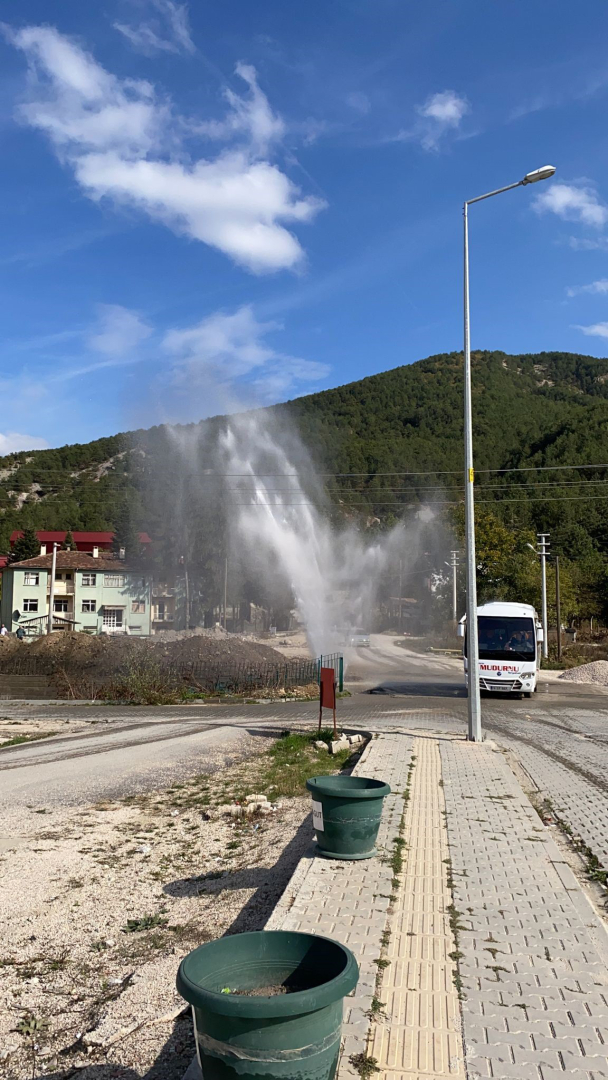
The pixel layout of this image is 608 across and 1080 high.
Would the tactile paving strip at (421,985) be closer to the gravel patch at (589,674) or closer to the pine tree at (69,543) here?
the gravel patch at (589,674)

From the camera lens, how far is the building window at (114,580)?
7306cm

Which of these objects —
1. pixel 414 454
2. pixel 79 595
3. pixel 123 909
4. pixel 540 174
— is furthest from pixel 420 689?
pixel 414 454

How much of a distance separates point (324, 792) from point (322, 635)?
44776 mm

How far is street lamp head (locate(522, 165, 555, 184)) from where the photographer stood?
14.5 meters

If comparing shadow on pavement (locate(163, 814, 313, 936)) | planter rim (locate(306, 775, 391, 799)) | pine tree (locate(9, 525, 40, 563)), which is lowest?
shadow on pavement (locate(163, 814, 313, 936))

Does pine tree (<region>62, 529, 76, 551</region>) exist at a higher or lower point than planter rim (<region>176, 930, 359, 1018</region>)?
higher

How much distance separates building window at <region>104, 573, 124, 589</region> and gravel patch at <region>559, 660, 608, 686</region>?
45.7 meters

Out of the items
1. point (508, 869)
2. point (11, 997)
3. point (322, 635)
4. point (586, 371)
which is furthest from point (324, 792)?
point (586, 371)

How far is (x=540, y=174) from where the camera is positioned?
48.2 feet

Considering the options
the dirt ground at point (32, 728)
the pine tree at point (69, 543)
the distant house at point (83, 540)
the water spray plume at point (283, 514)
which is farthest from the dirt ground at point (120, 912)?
the pine tree at point (69, 543)

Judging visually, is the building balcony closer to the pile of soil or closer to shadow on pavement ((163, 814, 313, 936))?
the pile of soil

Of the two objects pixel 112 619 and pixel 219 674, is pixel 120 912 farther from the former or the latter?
pixel 112 619

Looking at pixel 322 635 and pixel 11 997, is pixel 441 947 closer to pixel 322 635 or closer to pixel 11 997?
pixel 11 997

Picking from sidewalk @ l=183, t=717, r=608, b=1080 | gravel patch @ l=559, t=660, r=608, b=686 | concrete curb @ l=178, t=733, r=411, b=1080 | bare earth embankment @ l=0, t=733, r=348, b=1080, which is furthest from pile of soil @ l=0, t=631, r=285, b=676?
concrete curb @ l=178, t=733, r=411, b=1080
